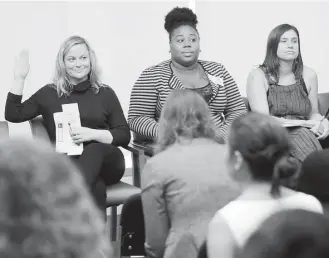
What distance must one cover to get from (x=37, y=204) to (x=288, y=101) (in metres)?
3.87

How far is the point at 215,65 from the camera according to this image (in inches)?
178

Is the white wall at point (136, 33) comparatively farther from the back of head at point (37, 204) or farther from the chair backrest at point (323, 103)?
the back of head at point (37, 204)

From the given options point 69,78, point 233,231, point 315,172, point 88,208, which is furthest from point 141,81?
point 88,208

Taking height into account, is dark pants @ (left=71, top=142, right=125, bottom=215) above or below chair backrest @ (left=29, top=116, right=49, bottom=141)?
below

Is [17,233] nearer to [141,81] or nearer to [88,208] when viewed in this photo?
[88,208]

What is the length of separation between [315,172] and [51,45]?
3151 millimetres

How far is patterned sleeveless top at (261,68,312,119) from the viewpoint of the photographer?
4527 millimetres

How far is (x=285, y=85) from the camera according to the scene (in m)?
4.60

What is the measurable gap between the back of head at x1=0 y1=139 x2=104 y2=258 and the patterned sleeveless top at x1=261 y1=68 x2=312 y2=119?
3786mm

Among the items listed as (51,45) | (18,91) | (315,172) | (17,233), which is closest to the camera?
(17,233)

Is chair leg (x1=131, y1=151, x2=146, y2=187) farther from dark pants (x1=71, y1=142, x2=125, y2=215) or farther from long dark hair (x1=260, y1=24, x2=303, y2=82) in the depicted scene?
long dark hair (x1=260, y1=24, x2=303, y2=82)

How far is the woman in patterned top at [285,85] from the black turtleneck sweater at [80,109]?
3.27ft

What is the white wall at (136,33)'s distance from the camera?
501 centimetres

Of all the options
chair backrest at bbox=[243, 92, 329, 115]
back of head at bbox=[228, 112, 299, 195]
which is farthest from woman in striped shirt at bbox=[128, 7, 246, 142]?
back of head at bbox=[228, 112, 299, 195]
